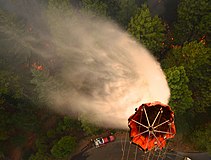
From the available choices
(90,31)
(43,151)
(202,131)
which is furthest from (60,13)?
(202,131)

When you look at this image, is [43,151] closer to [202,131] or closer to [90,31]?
[90,31]

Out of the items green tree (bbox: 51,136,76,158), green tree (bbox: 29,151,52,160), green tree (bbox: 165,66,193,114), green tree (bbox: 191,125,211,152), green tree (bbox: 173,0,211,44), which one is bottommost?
green tree (bbox: 29,151,52,160)

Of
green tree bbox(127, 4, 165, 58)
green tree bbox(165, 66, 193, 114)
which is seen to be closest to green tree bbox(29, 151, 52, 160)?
green tree bbox(165, 66, 193, 114)

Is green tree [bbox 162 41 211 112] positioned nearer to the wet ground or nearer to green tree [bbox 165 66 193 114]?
green tree [bbox 165 66 193 114]

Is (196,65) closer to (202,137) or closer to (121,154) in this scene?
(202,137)

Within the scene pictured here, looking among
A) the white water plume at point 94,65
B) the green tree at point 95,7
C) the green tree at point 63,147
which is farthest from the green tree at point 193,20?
the green tree at point 63,147

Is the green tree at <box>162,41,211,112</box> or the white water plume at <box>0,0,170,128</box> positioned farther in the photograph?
the green tree at <box>162,41,211,112</box>
